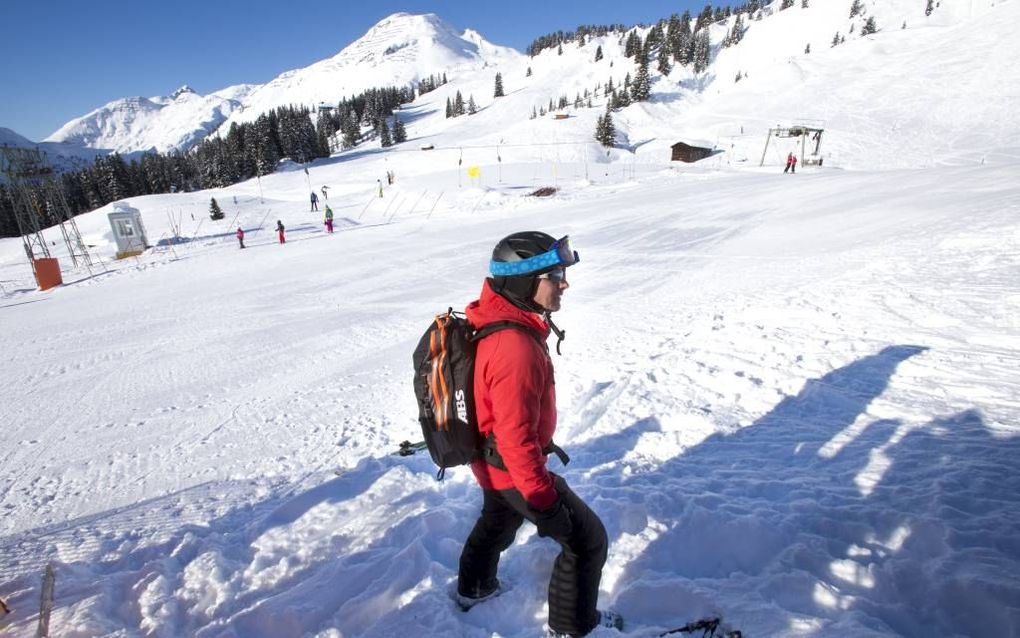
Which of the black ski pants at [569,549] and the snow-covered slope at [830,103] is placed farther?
the snow-covered slope at [830,103]

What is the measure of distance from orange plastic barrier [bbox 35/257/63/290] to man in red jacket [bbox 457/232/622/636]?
72.2 feet

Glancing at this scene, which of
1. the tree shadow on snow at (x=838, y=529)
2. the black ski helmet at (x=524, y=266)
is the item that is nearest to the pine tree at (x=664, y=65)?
the tree shadow on snow at (x=838, y=529)

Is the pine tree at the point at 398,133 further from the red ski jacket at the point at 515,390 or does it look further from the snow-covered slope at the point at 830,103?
the red ski jacket at the point at 515,390

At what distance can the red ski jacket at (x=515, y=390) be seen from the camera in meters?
1.99

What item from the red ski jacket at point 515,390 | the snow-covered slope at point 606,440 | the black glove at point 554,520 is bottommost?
the snow-covered slope at point 606,440

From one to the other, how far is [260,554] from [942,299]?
843 centimetres

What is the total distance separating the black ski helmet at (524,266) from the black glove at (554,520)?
2.97 feet

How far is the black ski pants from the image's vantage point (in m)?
2.27

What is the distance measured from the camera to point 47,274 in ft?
56.0

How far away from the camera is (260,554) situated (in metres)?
3.23

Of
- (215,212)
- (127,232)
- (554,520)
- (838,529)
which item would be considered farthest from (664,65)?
(554,520)

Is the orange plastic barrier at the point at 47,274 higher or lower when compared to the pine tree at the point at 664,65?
lower

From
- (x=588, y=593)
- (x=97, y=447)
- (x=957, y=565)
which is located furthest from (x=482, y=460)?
(x=97, y=447)

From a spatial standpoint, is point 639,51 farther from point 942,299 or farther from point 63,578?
point 63,578
